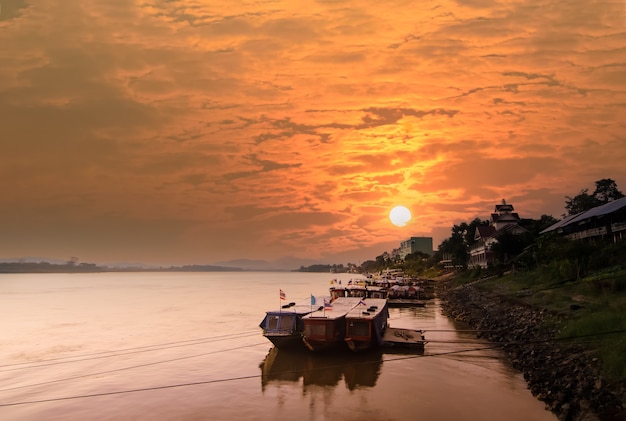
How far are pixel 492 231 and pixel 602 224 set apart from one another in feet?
155

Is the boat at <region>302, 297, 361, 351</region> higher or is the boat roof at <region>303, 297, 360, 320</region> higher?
the boat roof at <region>303, 297, 360, 320</region>

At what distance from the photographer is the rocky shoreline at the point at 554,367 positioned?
57.8 ft

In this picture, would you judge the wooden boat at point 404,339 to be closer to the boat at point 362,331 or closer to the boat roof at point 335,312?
the boat at point 362,331

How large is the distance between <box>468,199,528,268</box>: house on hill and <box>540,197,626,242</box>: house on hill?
968 inches

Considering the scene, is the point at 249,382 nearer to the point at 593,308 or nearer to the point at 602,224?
the point at 593,308

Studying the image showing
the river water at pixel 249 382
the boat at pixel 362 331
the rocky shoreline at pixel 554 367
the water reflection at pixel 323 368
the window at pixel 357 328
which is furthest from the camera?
the window at pixel 357 328

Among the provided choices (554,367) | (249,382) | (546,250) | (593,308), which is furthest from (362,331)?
(546,250)

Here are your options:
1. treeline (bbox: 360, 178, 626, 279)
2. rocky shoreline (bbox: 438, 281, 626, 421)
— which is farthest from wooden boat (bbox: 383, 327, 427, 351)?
treeline (bbox: 360, 178, 626, 279)

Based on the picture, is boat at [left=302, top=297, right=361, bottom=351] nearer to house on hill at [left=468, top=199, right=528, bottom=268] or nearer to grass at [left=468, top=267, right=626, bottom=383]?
grass at [left=468, top=267, right=626, bottom=383]

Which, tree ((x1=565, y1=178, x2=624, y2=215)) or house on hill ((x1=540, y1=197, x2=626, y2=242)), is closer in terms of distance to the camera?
house on hill ((x1=540, y1=197, x2=626, y2=242))

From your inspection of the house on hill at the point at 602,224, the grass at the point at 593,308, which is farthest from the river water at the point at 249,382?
the house on hill at the point at 602,224

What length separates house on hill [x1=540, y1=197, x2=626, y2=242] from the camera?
175 feet

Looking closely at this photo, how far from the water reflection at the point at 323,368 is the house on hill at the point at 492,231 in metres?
67.8

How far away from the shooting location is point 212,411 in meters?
22.0
